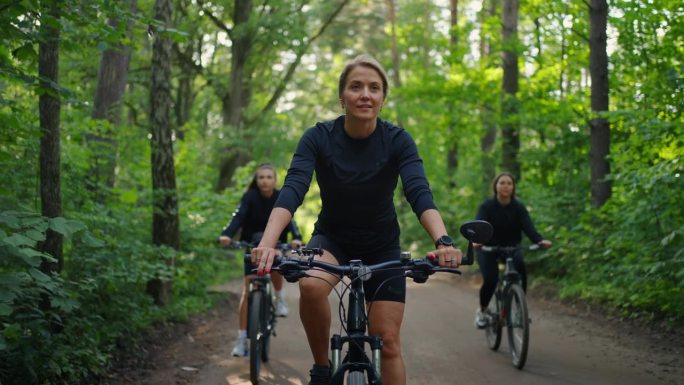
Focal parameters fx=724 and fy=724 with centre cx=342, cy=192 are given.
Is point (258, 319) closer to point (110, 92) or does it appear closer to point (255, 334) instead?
point (255, 334)

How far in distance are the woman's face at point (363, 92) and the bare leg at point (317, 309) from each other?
3.02 ft

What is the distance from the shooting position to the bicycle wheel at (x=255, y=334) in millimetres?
7055

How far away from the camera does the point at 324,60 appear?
35719 millimetres

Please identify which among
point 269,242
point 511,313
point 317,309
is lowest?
point 511,313

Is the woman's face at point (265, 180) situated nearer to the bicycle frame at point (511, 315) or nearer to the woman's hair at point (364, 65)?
the bicycle frame at point (511, 315)

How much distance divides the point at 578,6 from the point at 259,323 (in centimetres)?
1113

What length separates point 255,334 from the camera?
285 inches

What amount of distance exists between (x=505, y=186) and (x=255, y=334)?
3.72 meters

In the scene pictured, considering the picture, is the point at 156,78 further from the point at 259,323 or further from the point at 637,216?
the point at 637,216

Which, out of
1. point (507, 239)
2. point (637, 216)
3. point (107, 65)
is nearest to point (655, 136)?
point (637, 216)

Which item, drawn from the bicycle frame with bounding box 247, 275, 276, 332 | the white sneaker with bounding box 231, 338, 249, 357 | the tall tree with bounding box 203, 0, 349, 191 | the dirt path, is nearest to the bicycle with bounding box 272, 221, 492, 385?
the dirt path

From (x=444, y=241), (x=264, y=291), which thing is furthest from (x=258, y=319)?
(x=444, y=241)

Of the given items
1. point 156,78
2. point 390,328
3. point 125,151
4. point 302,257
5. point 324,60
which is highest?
point 324,60

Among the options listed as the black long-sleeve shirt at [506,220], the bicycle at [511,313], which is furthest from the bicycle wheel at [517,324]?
the black long-sleeve shirt at [506,220]
